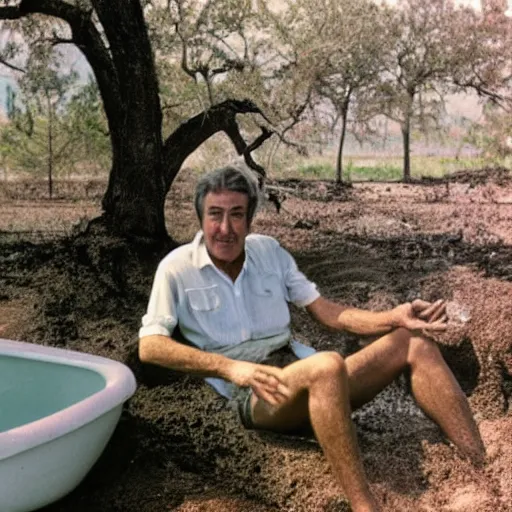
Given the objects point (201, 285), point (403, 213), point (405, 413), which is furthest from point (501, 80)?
point (201, 285)

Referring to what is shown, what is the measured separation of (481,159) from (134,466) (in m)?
1.73

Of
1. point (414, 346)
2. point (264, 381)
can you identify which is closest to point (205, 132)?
point (414, 346)

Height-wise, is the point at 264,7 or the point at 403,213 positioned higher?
the point at 264,7

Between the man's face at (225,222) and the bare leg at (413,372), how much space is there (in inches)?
15.5

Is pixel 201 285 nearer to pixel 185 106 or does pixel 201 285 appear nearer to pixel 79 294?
pixel 79 294

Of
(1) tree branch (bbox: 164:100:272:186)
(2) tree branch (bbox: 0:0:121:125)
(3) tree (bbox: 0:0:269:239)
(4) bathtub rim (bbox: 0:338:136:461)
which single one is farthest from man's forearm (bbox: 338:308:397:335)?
(2) tree branch (bbox: 0:0:121:125)

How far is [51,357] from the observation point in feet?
7.91

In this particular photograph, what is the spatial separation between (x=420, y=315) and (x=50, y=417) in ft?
2.92

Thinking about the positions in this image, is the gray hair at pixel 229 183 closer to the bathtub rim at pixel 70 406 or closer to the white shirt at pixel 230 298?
the white shirt at pixel 230 298

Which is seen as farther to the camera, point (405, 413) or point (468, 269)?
point (468, 269)

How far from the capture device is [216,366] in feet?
6.68

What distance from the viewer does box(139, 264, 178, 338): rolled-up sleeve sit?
6.94ft

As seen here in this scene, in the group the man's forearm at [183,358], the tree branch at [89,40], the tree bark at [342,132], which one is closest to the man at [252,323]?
the man's forearm at [183,358]

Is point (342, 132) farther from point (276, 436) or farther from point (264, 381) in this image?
point (264, 381)
